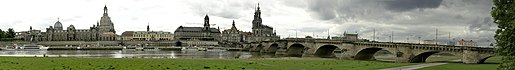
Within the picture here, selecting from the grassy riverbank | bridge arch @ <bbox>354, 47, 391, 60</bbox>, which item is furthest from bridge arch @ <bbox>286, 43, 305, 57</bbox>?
the grassy riverbank

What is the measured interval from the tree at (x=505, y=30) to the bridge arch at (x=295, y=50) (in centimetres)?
10152

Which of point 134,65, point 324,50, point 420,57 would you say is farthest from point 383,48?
point 134,65

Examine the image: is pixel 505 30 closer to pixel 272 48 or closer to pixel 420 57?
pixel 420 57

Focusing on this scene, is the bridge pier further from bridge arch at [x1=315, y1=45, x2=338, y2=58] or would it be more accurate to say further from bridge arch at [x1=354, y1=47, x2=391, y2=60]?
bridge arch at [x1=315, y1=45, x2=338, y2=58]

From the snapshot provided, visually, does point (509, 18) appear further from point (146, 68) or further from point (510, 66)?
point (146, 68)

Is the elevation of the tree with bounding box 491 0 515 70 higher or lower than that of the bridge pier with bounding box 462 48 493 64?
higher

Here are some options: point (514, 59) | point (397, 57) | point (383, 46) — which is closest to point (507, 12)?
point (514, 59)

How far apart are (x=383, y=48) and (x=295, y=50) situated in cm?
6245

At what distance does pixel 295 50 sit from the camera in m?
142

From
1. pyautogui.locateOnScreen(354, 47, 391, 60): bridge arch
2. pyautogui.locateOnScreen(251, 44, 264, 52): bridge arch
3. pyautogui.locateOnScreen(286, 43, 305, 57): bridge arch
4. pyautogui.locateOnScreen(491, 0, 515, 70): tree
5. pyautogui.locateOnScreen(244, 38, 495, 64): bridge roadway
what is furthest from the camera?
pyautogui.locateOnScreen(251, 44, 264, 52): bridge arch

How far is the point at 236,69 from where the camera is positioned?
140ft

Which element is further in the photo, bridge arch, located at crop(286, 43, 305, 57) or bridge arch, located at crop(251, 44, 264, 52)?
bridge arch, located at crop(251, 44, 264, 52)

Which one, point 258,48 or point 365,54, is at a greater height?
point 365,54

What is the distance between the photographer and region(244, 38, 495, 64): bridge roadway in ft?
206
